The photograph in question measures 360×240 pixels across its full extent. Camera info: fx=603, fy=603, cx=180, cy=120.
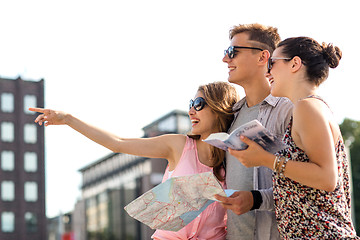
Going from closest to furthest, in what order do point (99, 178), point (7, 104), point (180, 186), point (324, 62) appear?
point (324, 62), point (180, 186), point (7, 104), point (99, 178)

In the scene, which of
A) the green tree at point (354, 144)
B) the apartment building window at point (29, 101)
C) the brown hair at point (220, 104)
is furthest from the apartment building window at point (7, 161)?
the brown hair at point (220, 104)

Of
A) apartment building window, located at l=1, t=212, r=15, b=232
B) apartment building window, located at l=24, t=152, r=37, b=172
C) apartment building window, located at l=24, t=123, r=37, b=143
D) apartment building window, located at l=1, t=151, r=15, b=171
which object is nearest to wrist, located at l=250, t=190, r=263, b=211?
apartment building window, located at l=1, t=212, r=15, b=232

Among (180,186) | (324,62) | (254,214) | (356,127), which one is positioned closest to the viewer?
(324,62)

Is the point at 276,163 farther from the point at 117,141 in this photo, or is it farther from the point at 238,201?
the point at 117,141

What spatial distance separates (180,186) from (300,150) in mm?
767

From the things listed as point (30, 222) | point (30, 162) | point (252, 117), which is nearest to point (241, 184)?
point (252, 117)

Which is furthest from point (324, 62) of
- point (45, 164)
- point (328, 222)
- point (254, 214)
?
point (45, 164)

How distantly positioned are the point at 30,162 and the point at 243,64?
74710 mm

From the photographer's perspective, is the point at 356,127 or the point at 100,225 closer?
the point at 356,127

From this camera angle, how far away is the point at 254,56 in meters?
4.22

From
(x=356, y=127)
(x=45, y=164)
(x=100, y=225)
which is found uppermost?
(x=356, y=127)

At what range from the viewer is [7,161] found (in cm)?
7469

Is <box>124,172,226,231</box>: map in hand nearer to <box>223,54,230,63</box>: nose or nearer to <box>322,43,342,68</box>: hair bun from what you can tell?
<box>322,43,342,68</box>: hair bun

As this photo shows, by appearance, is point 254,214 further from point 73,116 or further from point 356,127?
point 356,127
